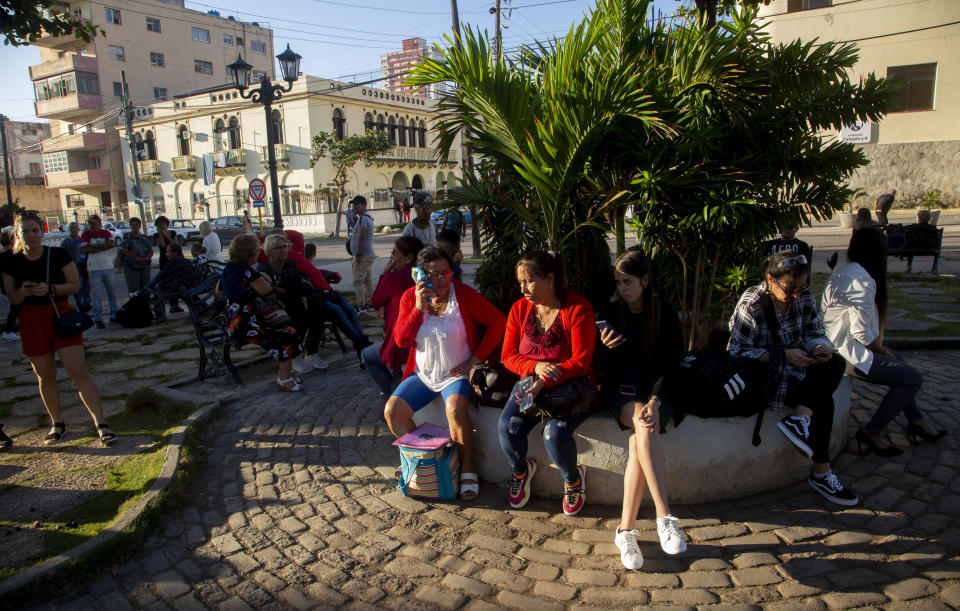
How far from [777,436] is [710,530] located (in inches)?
29.7

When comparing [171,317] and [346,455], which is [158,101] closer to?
[171,317]

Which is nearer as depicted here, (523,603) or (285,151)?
(523,603)

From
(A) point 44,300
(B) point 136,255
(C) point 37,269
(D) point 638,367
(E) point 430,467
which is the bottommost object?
(E) point 430,467

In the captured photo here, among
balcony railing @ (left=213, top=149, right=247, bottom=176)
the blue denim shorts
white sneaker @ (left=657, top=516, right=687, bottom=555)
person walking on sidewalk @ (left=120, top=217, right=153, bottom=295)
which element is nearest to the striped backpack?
the blue denim shorts

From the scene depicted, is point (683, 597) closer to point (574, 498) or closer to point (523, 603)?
point (523, 603)

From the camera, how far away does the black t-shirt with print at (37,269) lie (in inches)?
175

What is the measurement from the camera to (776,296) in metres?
3.59

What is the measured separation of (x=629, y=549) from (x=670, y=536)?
0.21m

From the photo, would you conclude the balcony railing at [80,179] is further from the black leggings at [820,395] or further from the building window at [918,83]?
the black leggings at [820,395]

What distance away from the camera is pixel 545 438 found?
3324mm

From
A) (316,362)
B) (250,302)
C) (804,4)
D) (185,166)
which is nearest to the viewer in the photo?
(250,302)

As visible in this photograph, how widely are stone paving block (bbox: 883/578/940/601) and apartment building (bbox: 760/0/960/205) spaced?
2297 centimetres

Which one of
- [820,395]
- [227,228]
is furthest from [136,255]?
[227,228]

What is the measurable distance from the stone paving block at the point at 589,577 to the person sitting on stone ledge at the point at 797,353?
54.2 inches
